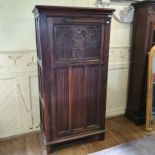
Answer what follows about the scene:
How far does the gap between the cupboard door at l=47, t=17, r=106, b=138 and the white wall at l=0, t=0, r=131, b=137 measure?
0.52 metres

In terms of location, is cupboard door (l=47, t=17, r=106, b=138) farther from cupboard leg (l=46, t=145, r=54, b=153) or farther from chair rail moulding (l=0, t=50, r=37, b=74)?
chair rail moulding (l=0, t=50, r=37, b=74)

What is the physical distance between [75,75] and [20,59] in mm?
730

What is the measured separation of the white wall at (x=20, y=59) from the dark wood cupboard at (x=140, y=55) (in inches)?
7.8

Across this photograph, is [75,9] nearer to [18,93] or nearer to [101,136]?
[18,93]

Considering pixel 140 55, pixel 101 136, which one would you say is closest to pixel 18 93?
pixel 101 136

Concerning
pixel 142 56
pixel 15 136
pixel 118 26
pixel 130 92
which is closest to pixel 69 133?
pixel 15 136

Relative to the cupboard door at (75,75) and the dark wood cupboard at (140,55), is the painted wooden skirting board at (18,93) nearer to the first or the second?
the cupboard door at (75,75)

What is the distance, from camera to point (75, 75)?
6.16 feet

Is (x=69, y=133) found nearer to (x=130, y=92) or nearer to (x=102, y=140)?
(x=102, y=140)

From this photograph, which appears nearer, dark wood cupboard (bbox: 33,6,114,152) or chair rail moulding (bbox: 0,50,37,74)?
dark wood cupboard (bbox: 33,6,114,152)

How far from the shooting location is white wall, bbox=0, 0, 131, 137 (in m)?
1.99

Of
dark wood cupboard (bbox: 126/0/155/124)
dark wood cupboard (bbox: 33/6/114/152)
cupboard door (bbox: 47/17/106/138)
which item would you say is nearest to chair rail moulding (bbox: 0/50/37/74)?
dark wood cupboard (bbox: 33/6/114/152)

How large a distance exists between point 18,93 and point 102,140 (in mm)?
1213

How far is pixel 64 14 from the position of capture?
1.65 meters
